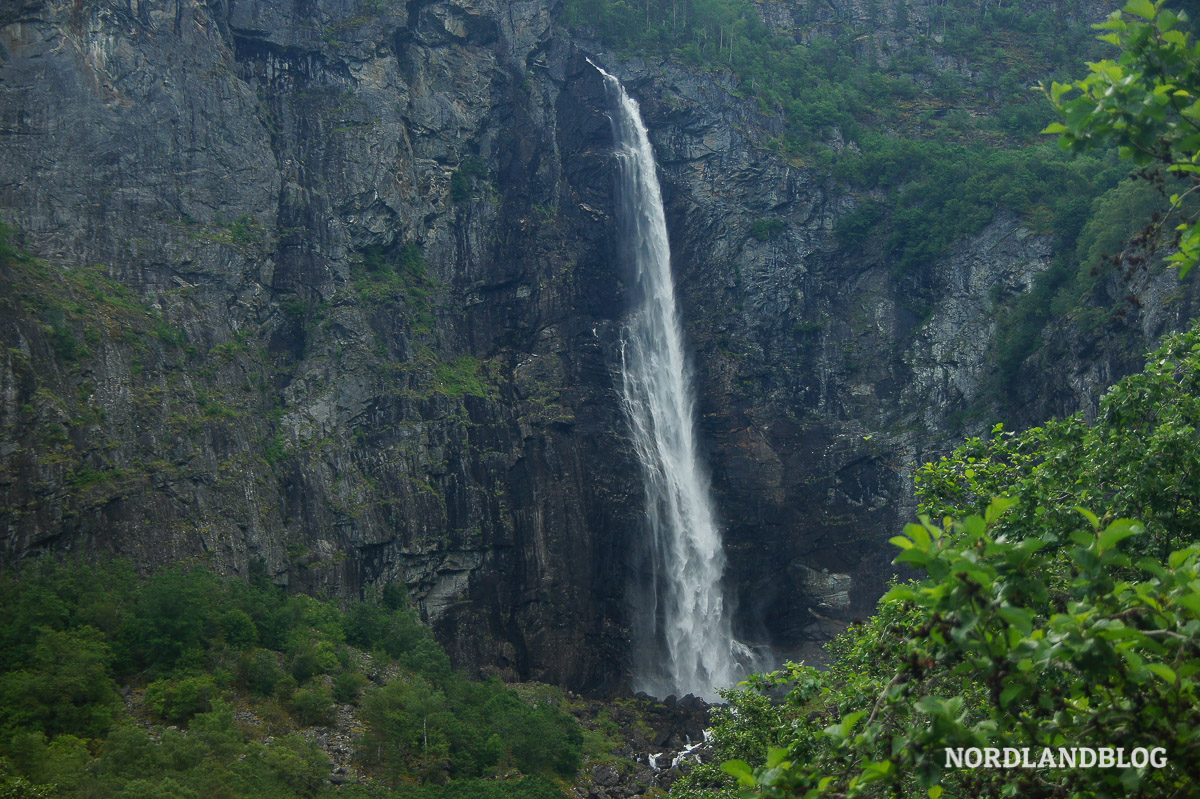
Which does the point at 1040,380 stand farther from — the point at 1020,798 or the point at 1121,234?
the point at 1020,798

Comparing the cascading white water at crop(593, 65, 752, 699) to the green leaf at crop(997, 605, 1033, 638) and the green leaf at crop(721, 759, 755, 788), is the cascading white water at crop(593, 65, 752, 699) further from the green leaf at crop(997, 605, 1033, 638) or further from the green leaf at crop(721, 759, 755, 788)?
the green leaf at crop(997, 605, 1033, 638)

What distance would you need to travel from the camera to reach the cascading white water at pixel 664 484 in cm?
3531

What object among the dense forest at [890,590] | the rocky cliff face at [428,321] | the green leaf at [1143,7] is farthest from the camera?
the rocky cliff face at [428,321]

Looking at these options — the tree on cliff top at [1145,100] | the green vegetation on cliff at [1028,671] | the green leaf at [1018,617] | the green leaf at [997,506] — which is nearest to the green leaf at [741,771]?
the green vegetation on cliff at [1028,671]

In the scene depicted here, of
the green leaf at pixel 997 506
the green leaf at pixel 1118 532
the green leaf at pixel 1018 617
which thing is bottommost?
the green leaf at pixel 1018 617

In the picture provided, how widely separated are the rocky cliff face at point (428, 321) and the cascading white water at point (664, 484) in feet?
2.92

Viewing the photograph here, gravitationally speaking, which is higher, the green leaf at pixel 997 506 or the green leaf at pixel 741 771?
the green leaf at pixel 997 506

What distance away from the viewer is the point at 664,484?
3722 cm

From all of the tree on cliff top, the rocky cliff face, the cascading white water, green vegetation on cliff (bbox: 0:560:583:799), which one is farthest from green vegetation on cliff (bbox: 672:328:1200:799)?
the cascading white water

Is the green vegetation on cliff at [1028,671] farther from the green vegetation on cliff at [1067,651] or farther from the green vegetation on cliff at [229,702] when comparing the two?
the green vegetation on cliff at [229,702]

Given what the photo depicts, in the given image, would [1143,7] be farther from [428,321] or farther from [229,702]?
[428,321]

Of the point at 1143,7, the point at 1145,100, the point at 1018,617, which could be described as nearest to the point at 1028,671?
the point at 1018,617

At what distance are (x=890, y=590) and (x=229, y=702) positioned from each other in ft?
69.9

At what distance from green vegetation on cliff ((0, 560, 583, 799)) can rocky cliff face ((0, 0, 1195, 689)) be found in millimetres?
2837
